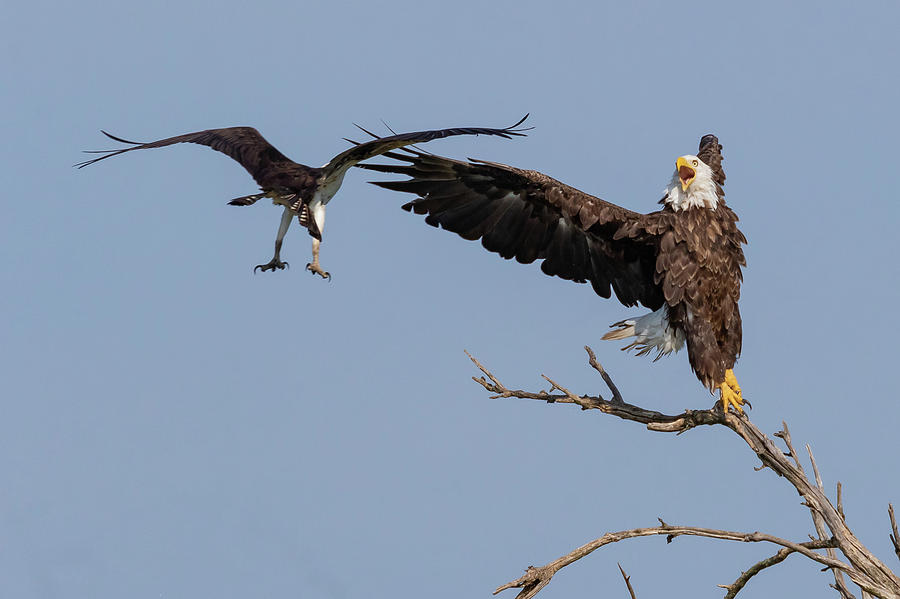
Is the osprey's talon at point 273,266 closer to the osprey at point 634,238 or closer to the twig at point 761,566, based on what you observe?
the osprey at point 634,238

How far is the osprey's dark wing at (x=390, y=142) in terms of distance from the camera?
28.1 feet

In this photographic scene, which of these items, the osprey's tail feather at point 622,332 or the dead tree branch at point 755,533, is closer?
the dead tree branch at point 755,533

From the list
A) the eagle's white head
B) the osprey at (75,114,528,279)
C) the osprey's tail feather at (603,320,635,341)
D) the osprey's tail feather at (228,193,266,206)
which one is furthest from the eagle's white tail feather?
the osprey's tail feather at (228,193,266,206)

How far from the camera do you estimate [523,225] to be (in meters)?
9.92

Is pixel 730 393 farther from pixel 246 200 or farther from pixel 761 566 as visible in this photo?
pixel 246 200

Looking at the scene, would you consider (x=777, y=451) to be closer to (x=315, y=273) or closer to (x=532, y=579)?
(x=532, y=579)

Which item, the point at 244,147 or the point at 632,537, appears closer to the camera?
the point at 632,537

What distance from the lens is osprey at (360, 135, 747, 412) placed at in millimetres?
9117

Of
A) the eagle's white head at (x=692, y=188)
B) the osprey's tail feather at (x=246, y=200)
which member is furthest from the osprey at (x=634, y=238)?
the osprey's tail feather at (x=246, y=200)

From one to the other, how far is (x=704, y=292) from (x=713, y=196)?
783mm

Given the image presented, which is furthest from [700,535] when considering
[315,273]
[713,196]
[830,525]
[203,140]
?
[203,140]

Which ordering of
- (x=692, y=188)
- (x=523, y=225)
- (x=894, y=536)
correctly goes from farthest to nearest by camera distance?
(x=523, y=225), (x=692, y=188), (x=894, y=536)

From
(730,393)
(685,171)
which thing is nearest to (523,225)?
(685,171)

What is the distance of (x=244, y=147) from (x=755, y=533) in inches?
209
